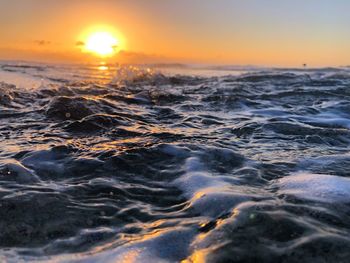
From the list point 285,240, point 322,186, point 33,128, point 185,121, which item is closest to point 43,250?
point 285,240

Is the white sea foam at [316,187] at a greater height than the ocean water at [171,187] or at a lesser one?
greater

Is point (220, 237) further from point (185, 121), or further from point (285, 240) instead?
point (185, 121)

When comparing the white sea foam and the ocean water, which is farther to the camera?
the white sea foam

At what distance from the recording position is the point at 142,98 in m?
8.96

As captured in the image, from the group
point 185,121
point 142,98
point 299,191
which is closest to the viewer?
point 299,191

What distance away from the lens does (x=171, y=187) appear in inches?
144

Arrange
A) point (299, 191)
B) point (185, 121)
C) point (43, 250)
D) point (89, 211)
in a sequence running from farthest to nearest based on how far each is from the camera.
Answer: point (185, 121) < point (299, 191) < point (89, 211) < point (43, 250)

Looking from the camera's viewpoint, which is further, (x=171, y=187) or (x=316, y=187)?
(x=171, y=187)

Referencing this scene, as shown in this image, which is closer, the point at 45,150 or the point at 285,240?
the point at 285,240

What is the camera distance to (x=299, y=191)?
343 centimetres

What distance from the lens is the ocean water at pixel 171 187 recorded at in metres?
2.57

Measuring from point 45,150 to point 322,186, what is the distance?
9.37 feet

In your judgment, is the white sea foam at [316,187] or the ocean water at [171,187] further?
the white sea foam at [316,187]

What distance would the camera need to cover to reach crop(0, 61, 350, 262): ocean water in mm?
2570
